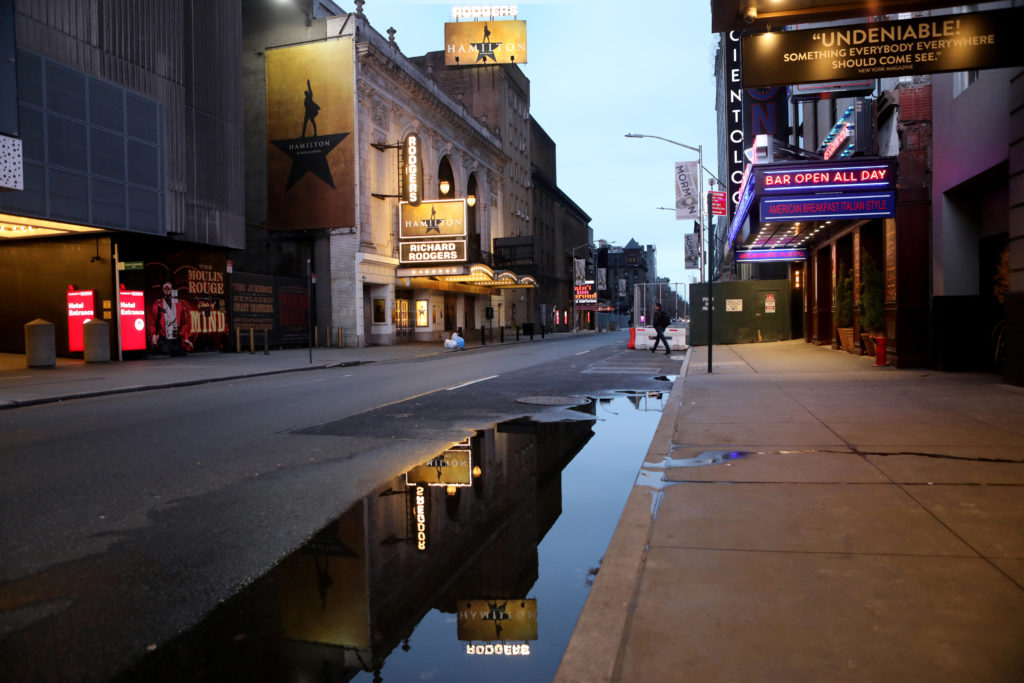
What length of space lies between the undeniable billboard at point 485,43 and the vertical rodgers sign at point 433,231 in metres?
24.2

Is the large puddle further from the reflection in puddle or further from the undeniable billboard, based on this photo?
the undeniable billboard

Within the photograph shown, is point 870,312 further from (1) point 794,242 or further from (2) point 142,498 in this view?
(2) point 142,498

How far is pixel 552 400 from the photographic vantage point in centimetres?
1232

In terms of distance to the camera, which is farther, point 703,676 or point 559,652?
point 559,652

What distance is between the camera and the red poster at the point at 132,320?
24000 millimetres

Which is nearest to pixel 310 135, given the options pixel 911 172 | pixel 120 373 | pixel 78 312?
pixel 78 312

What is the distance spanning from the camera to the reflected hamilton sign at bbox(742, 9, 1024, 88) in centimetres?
771

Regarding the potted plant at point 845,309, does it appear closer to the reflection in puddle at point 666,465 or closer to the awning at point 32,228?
the reflection in puddle at point 666,465

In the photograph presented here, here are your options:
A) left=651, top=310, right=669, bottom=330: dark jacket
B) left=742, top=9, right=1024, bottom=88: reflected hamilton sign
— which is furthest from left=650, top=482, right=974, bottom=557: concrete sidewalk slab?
left=651, top=310, right=669, bottom=330: dark jacket

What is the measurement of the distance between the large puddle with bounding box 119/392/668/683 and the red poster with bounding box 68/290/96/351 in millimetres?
21998

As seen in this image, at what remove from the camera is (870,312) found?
58.1 ft

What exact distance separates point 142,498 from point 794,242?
25264mm

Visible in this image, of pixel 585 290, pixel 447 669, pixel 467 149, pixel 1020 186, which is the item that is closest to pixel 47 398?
pixel 447 669

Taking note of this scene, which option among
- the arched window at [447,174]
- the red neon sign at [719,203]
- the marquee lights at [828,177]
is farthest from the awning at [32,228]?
the arched window at [447,174]
